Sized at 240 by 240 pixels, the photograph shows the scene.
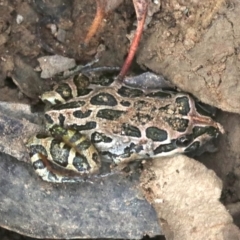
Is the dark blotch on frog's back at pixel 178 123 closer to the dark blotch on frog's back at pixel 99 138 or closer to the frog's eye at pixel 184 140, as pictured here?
the frog's eye at pixel 184 140

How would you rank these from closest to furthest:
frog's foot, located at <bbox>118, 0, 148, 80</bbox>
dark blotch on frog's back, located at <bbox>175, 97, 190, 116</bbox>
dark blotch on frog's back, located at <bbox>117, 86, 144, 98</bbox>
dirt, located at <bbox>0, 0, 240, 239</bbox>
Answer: dirt, located at <bbox>0, 0, 240, 239</bbox>, frog's foot, located at <bbox>118, 0, 148, 80</bbox>, dark blotch on frog's back, located at <bbox>175, 97, 190, 116</bbox>, dark blotch on frog's back, located at <bbox>117, 86, 144, 98</bbox>

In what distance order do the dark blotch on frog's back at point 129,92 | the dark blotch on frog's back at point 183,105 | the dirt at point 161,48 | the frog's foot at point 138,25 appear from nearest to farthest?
the dirt at point 161,48 → the frog's foot at point 138,25 → the dark blotch on frog's back at point 183,105 → the dark blotch on frog's back at point 129,92

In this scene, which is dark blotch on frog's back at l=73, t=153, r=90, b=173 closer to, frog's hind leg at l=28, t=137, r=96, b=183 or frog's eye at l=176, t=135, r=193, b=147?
frog's hind leg at l=28, t=137, r=96, b=183

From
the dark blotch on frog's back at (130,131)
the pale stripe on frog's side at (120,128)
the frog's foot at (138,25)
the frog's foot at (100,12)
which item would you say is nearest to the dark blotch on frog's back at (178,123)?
the pale stripe on frog's side at (120,128)

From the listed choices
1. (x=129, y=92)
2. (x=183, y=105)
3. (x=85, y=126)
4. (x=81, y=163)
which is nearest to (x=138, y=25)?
(x=129, y=92)

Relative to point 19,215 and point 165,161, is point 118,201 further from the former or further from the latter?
point 19,215

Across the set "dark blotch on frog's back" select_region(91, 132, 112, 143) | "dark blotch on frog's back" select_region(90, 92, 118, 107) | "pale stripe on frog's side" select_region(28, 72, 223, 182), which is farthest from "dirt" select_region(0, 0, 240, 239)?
"dark blotch on frog's back" select_region(91, 132, 112, 143)
